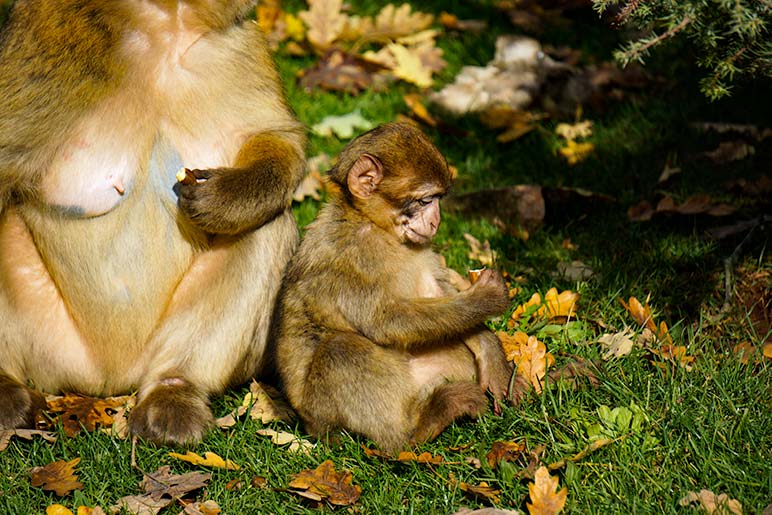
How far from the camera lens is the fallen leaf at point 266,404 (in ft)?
13.6

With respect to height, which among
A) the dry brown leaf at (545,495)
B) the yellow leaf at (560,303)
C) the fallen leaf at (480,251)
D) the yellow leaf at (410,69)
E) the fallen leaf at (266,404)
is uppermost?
the dry brown leaf at (545,495)

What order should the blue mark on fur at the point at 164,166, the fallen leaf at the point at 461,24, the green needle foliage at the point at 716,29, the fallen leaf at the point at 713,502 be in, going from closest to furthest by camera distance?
1. the fallen leaf at the point at 713,502
2. the green needle foliage at the point at 716,29
3. the blue mark on fur at the point at 164,166
4. the fallen leaf at the point at 461,24

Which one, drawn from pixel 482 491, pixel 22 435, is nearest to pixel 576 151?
pixel 482 491

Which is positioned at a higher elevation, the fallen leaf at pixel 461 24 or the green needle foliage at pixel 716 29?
the green needle foliage at pixel 716 29

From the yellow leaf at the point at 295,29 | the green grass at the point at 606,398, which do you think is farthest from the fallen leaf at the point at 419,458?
the yellow leaf at the point at 295,29

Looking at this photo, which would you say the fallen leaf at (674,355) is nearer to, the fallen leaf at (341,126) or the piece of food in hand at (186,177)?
the piece of food in hand at (186,177)

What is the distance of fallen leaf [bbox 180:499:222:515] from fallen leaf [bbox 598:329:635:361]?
163 centimetres

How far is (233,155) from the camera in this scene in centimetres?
420

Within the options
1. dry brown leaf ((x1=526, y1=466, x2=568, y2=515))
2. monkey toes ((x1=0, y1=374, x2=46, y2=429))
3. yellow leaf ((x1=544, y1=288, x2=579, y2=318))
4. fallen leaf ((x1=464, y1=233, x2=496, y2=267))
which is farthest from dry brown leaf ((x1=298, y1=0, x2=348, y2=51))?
dry brown leaf ((x1=526, y1=466, x2=568, y2=515))

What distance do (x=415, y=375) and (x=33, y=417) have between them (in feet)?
4.77

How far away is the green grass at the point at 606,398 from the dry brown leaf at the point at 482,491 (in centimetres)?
4

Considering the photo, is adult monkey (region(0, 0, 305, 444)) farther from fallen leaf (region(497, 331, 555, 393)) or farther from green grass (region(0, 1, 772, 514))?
fallen leaf (region(497, 331, 555, 393))

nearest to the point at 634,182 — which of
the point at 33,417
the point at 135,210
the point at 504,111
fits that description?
the point at 504,111

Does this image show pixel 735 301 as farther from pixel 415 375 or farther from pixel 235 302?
pixel 235 302
